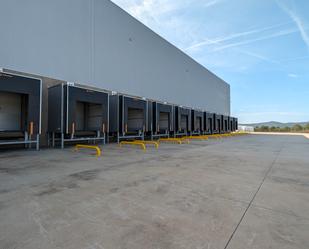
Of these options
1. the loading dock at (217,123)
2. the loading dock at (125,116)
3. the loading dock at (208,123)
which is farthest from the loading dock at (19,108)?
the loading dock at (217,123)

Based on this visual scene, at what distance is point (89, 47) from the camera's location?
8.40 m

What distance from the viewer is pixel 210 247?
1.16 meters

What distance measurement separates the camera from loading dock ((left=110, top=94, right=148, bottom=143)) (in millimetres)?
8485

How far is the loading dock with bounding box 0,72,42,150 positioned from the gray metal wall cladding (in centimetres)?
137

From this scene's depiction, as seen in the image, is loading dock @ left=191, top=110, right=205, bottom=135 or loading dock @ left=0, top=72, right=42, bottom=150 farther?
loading dock @ left=191, top=110, right=205, bottom=135

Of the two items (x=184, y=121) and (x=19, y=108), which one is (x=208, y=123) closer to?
(x=184, y=121)

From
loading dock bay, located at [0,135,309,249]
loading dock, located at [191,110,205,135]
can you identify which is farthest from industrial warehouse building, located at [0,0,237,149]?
loading dock bay, located at [0,135,309,249]

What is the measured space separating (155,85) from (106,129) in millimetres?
5898

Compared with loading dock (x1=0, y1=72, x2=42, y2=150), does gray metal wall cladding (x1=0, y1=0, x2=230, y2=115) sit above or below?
above

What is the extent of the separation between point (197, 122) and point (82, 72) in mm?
9879

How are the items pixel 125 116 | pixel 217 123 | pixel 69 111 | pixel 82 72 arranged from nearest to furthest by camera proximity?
pixel 69 111
pixel 82 72
pixel 125 116
pixel 217 123

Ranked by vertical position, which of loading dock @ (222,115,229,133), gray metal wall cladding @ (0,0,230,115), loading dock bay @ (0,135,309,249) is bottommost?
loading dock bay @ (0,135,309,249)

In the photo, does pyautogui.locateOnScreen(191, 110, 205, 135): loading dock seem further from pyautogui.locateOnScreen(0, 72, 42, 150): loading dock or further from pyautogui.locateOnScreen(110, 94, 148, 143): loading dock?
pyautogui.locateOnScreen(0, 72, 42, 150): loading dock

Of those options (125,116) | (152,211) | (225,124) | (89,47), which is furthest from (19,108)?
(225,124)
